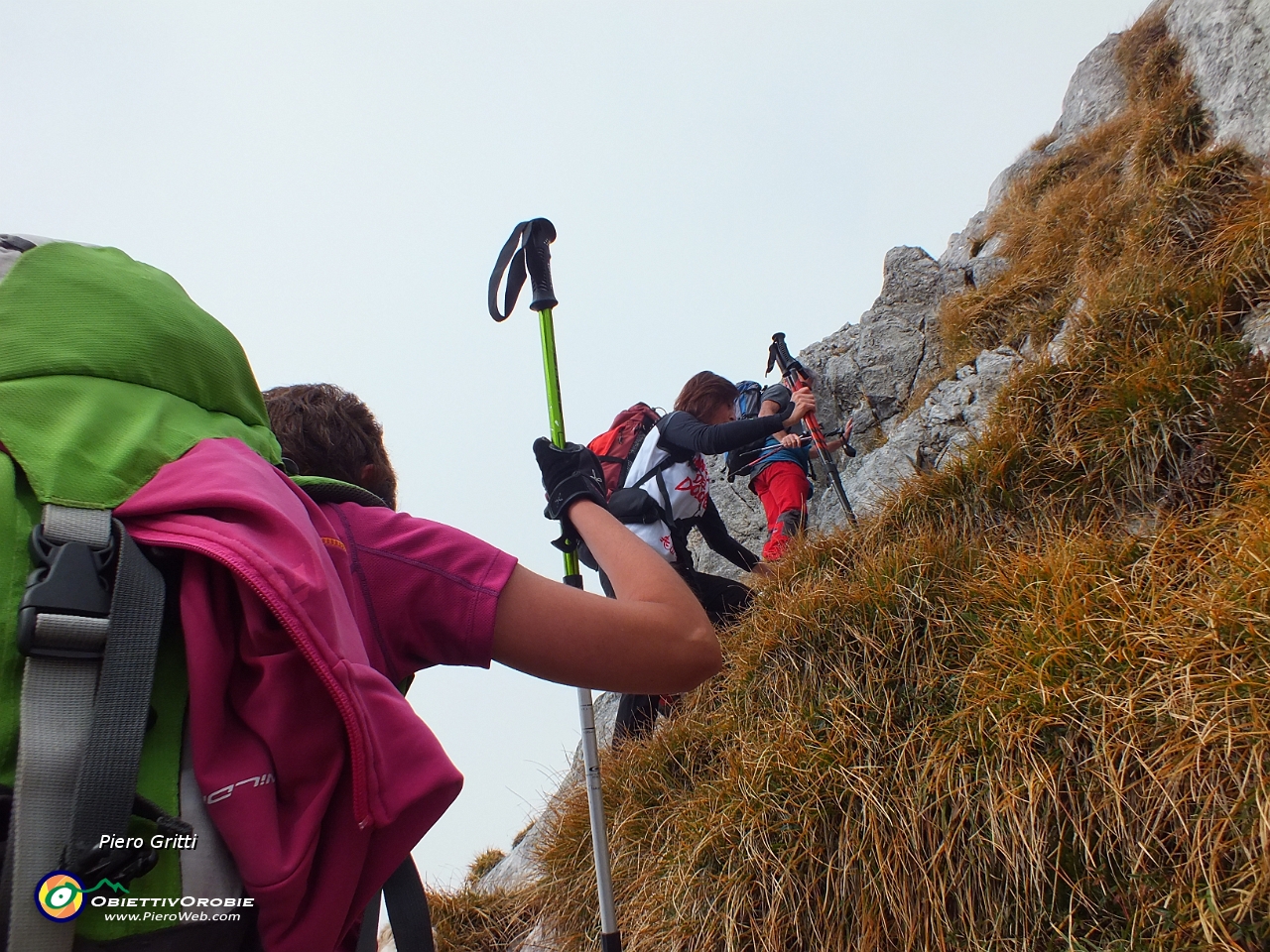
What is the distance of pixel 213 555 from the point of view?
40.6 inches

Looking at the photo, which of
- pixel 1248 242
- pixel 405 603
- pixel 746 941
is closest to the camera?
pixel 405 603

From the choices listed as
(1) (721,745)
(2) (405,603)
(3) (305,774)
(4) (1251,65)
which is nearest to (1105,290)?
(4) (1251,65)

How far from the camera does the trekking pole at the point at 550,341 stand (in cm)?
365

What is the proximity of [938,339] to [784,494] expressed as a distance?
374 cm

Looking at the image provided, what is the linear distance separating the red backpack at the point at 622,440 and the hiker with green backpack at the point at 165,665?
437 cm

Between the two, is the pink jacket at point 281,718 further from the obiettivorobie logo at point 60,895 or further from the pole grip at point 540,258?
the pole grip at point 540,258

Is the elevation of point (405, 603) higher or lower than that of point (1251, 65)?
lower

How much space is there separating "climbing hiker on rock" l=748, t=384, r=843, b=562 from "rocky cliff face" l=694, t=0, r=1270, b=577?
43 cm

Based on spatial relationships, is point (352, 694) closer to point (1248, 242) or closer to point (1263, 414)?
point (1263, 414)

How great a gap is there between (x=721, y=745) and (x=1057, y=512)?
2.56 m

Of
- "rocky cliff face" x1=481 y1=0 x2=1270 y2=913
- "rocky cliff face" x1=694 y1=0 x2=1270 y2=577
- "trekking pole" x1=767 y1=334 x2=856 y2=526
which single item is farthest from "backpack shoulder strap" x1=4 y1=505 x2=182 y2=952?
"trekking pole" x1=767 y1=334 x2=856 y2=526

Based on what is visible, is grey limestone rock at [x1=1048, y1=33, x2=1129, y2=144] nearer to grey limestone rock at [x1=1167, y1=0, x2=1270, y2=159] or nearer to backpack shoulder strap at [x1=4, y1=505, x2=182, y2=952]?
grey limestone rock at [x1=1167, y1=0, x2=1270, y2=159]

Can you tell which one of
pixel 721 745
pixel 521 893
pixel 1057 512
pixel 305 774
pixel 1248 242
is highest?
pixel 305 774

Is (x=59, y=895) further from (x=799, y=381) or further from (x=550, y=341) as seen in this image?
(x=799, y=381)
